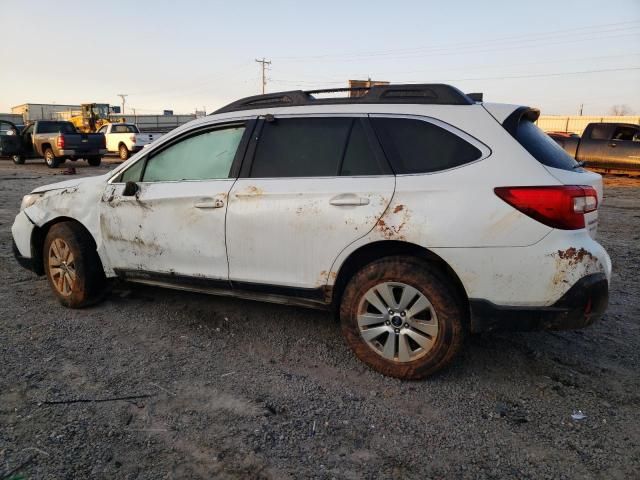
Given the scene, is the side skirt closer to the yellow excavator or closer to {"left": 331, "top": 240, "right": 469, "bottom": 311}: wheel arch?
{"left": 331, "top": 240, "right": 469, "bottom": 311}: wheel arch

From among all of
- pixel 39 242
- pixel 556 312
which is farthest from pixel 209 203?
pixel 556 312

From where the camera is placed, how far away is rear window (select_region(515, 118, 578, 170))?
2754 mm

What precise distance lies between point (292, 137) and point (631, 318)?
320 cm

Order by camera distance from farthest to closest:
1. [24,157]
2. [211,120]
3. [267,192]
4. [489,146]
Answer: [24,157] → [211,120] → [267,192] → [489,146]

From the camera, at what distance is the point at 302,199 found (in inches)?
122

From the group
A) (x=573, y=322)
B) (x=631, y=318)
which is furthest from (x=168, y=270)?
(x=631, y=318)

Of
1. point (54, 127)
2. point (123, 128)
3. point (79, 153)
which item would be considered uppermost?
point (123, 128)

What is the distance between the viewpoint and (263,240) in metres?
3.23

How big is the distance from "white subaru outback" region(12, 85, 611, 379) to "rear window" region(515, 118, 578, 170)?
1cm

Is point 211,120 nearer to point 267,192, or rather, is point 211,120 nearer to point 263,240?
point 267,192

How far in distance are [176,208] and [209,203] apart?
1.08ft

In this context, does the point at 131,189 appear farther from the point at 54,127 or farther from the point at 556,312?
the point at 54,127

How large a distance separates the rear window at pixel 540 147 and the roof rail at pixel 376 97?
37 centimetres

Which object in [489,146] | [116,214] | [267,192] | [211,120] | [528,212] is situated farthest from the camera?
[116,214]
